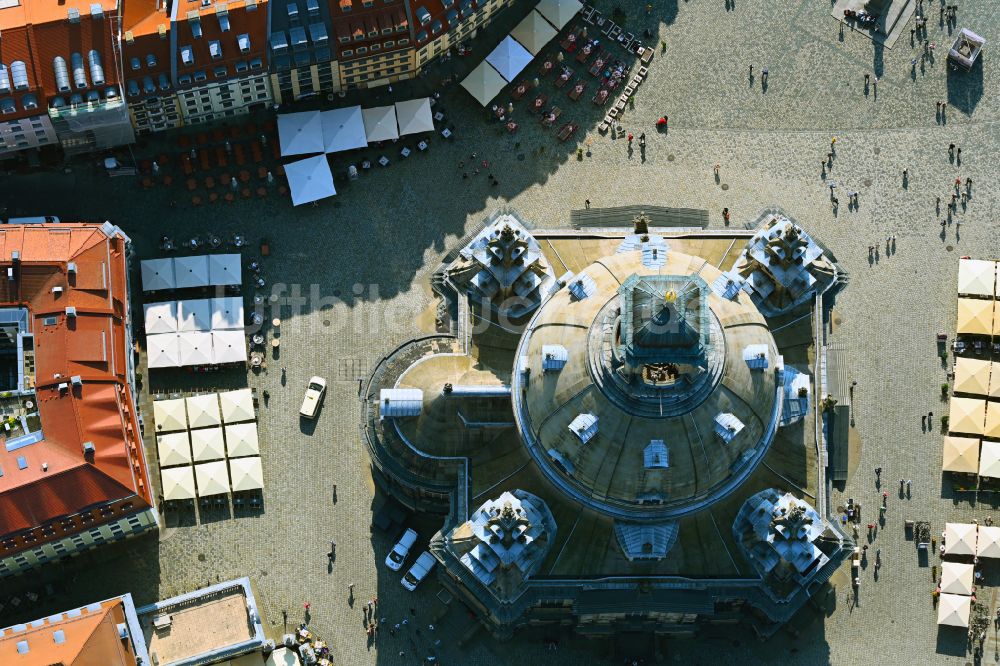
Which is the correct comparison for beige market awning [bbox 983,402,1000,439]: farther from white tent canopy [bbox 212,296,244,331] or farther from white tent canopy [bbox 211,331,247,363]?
white tent canopy [bbox 212,296,244,331]

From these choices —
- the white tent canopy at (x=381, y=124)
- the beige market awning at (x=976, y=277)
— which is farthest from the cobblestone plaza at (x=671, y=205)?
the white tent canopy at (x=381, y=124)

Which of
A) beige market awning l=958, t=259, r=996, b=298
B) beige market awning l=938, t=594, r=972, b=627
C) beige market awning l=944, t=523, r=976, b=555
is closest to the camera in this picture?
beige market awning l=938, t=594, r=972, b=627

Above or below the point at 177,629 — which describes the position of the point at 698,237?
above

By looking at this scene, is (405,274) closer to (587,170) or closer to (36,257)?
(587,170)

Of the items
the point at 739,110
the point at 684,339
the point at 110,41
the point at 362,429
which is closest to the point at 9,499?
the point at 362,429

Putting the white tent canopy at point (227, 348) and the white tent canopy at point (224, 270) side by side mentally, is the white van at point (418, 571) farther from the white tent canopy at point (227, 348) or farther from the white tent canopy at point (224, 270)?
the white tent canopy at point (224, 270)

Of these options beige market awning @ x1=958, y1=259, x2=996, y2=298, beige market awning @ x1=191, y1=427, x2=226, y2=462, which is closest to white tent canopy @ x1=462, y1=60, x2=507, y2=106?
beige market awning @ x1=191, y1=427, x2=226, y2=462

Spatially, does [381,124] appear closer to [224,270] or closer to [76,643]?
[224,270]
